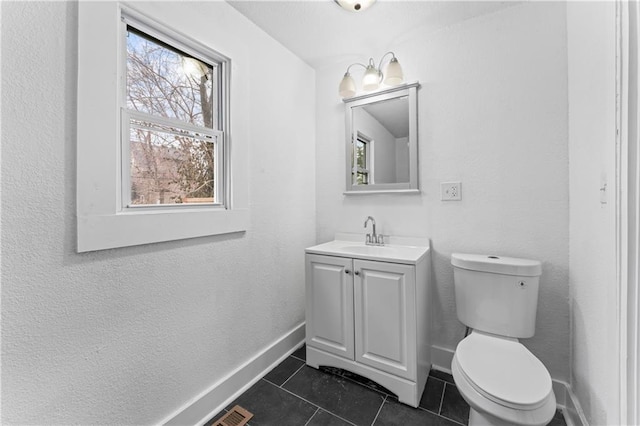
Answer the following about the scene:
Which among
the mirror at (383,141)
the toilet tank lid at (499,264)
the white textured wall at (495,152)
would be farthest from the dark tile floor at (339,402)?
the mirror at (383,141)

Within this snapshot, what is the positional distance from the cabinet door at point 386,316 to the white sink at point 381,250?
0.04 metres

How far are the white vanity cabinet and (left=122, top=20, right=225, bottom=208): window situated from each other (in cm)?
84

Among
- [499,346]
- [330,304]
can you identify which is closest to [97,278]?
[330,304]

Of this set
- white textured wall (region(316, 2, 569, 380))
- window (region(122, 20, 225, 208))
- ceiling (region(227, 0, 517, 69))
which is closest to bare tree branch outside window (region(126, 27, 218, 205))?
window (region(122, 20, 225, 208))

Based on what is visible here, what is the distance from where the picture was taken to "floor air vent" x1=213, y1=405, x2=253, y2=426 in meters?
1.32

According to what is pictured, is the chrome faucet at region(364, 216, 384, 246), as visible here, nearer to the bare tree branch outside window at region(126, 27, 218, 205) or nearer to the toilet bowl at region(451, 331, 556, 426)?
the toilet bowl at region(451, 331, 556, 426)

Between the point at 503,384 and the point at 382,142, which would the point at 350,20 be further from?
the point at 503,384

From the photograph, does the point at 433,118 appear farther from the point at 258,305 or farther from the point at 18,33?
the point at 18,33

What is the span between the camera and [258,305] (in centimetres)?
170

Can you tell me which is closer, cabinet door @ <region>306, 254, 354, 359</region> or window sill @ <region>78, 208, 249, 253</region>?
window sill @ <region>78, 208, 249, 253</region>

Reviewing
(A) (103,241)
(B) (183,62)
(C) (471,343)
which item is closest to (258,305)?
(A) (103,241)

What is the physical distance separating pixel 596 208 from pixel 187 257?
1.79 metres

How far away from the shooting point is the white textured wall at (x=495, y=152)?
146cm

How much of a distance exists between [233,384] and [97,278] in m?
0.95
